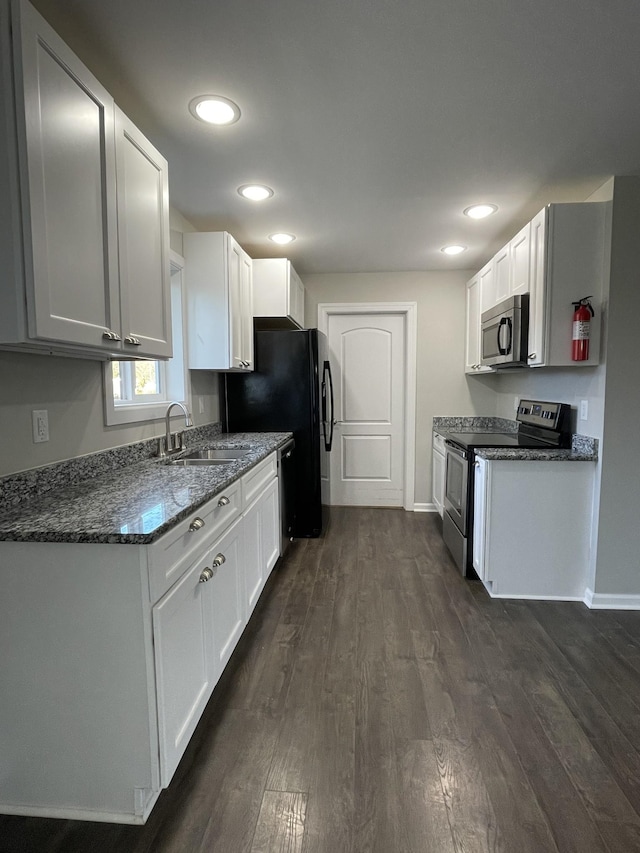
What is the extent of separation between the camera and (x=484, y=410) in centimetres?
432

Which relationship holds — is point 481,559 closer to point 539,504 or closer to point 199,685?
point 539,504

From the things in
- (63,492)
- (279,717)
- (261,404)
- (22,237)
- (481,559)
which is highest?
(22,237)

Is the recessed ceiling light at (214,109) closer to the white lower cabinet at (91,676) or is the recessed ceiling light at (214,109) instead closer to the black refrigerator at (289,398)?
the white lower cabinet at (91,676)

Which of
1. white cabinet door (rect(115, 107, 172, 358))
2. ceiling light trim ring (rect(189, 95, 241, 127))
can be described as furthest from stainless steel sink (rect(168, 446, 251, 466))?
ceiling light trim ring (rect(189, 95, 241, 127))

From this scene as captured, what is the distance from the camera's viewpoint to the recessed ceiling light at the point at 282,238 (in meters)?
3.26

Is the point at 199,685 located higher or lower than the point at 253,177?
lower

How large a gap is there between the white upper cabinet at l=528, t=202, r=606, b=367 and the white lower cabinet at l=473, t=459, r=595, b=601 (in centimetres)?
66

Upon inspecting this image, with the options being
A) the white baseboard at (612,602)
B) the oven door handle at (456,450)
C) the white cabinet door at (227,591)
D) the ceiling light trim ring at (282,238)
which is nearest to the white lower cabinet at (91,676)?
the white cabinet door at (227,591)

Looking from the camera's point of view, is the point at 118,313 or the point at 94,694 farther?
the point at 118,313

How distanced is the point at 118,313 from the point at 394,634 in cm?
195

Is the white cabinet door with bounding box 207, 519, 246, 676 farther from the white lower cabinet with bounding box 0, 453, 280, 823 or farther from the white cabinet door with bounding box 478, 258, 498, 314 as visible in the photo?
the white cabinet door with bounding box 478, 258, 498, 314

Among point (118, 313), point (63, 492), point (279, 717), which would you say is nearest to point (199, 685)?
point (279, 717)

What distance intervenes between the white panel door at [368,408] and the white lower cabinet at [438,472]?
36 cm

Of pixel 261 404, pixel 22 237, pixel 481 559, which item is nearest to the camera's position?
pixel 22 237
